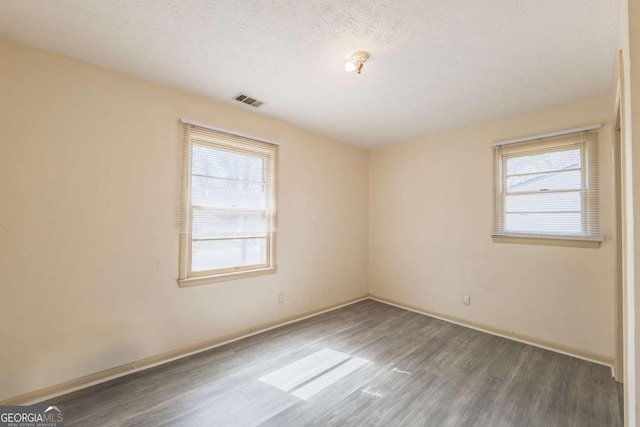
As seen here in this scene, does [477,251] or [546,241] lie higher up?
[546,241]

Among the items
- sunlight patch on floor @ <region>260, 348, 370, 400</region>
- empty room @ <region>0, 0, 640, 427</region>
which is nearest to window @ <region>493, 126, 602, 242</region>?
empty room @ <region>0, 0, 640, 427</region>

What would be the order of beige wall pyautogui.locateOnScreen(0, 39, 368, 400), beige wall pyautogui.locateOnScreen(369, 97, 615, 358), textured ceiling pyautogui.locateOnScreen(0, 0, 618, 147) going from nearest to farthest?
textured ceiling pyautogui.locateOnScreen(0, 0, 618, 147) < beige wall pyautogui.locateOnScreen(0, 39, 368, 400) < beige wall pyautogui.locateOnScreen(369, 97, 615, 358)

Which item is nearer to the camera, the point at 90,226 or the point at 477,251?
the point at 90,226

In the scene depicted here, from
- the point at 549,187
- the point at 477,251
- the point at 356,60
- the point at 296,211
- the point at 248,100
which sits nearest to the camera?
the point at 356,60

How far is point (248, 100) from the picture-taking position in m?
2.85

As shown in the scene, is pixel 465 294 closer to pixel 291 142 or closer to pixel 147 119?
pixel 291 142

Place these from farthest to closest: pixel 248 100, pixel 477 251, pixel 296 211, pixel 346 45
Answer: pixel 296 211
pixel 477 251
pixel 248 100
pixel 346 45

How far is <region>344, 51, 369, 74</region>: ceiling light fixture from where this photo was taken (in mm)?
2024

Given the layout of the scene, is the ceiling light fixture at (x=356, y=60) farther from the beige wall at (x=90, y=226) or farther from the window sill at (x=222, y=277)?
the window sill at (x=222, y=277)

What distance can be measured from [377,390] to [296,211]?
2212 millimetres

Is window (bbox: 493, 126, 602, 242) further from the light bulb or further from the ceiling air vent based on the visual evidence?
the ceiling air vent

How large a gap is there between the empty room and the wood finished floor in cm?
2

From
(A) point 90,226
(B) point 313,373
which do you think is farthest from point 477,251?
(A) point 90,226

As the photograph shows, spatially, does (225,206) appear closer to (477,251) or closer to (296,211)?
(296,211)
